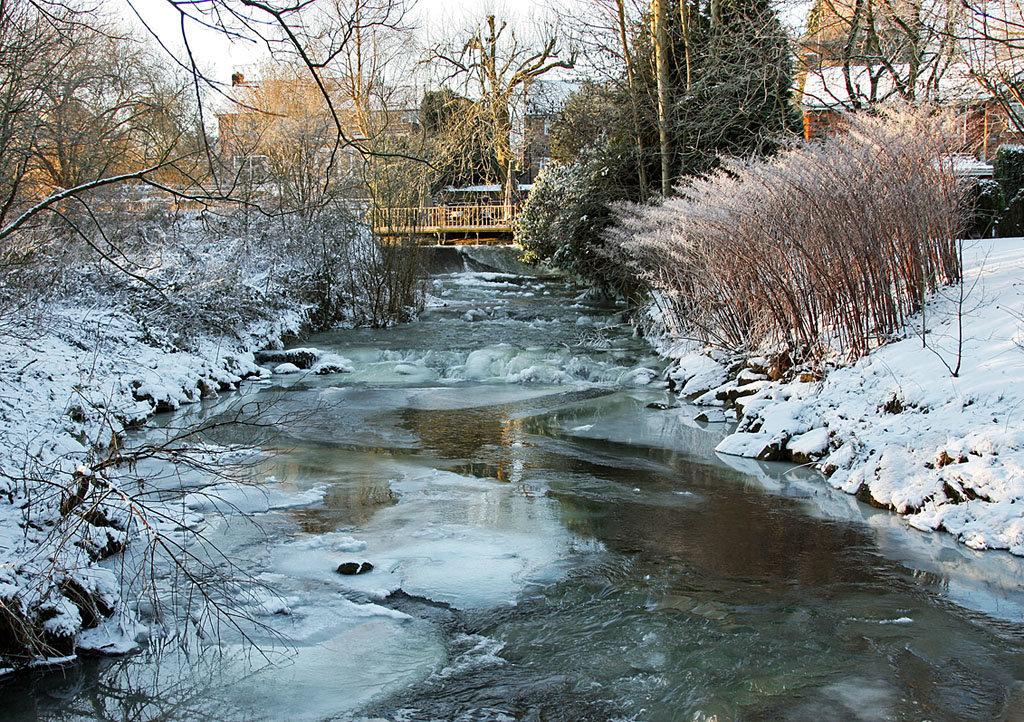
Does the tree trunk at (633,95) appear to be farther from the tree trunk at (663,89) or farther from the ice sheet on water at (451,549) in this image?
the ice sheet on water at (451,549)

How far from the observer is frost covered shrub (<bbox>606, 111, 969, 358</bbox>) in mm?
8656

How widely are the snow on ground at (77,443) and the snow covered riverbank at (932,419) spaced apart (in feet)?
16.8

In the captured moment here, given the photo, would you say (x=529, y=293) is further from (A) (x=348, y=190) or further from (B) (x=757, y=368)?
(B) (x=757, y=368)

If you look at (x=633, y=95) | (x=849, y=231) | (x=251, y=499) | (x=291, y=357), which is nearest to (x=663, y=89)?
(x=633, y=95)

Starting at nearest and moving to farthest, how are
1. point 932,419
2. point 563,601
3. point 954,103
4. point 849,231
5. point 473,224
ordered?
point 563,601, point 932,419, point 849,231, point 954,103, point 473,224

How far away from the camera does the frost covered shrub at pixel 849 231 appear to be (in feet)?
28.4

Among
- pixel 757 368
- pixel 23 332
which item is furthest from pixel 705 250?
pixel 23 332

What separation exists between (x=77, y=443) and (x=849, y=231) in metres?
7.69

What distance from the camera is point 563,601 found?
507cm

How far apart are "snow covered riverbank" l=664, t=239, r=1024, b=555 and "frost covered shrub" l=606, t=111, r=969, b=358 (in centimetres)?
38

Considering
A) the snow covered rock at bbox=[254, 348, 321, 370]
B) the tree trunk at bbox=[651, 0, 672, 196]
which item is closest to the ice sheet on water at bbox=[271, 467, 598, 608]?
the snow covered rock at bbox=[254, 348, 321, 370]

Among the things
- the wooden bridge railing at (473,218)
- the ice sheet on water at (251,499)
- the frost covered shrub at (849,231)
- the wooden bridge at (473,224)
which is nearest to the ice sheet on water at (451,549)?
the ice sheet on water at (251,499)

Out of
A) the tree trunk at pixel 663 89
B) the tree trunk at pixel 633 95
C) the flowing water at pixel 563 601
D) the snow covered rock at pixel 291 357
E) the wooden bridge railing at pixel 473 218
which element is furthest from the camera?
the wooden bridge railing at pixel 473 218

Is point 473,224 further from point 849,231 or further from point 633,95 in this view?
point 849,231
